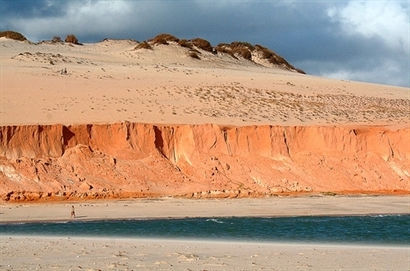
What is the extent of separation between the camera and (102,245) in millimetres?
17781

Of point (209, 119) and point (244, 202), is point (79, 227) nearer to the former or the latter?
point (244, 202)

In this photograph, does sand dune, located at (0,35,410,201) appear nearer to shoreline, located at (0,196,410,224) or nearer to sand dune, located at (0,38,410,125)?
sand dune, located at (0,38,410,125)

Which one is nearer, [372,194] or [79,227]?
[79,227]

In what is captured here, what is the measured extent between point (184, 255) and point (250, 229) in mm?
8561

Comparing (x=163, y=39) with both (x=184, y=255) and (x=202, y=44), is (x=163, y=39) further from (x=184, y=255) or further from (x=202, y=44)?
(x=184, y=255)

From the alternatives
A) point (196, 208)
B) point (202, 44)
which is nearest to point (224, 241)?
point (196, 208)

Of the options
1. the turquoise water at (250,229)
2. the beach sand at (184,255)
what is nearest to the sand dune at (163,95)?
the turquoise water at (250,229)

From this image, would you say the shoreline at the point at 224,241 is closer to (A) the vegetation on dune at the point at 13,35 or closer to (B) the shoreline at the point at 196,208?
(B) the shoreline at the point at 196,208

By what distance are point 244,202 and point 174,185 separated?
3582 millimetres

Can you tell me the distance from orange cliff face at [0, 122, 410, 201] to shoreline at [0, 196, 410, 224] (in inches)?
52.1

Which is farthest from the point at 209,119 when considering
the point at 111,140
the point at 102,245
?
the point at 102,245

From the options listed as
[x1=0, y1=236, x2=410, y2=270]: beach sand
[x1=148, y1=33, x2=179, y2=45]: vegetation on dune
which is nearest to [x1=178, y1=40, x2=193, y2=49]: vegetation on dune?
[x1=148, y1=33, x2=179, y2=45]: vegetation on dune

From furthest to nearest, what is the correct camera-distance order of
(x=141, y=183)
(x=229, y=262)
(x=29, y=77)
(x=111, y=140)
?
(x=29, y=77), (x=111, y=140), (x=141, y=183), (x=229, y=262)

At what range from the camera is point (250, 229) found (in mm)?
24062
